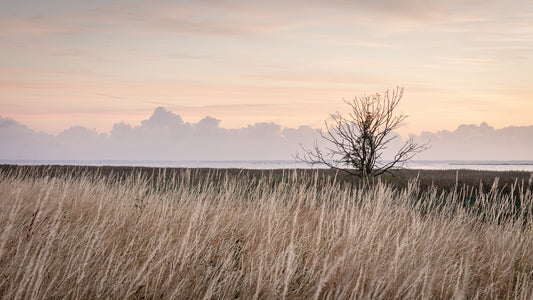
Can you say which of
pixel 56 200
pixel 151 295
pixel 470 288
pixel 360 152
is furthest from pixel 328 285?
pixel 360 152

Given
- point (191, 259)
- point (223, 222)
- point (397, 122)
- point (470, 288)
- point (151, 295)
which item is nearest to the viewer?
point (151, 295)

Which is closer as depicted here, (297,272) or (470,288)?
(297,272)

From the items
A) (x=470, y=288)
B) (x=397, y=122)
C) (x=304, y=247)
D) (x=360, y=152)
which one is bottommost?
(x=470, y=288)

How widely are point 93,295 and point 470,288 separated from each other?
4.50 m

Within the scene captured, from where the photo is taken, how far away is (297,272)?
483 cm

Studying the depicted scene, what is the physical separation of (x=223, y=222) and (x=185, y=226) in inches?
33.6

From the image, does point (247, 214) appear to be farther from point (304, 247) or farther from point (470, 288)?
point (470, 288)

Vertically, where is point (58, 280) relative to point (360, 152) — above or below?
below

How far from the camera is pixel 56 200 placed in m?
7.89

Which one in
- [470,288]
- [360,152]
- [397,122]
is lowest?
[470,288]

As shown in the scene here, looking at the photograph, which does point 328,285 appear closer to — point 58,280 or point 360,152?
point 58,280

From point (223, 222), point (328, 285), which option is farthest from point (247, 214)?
point (328, 285)

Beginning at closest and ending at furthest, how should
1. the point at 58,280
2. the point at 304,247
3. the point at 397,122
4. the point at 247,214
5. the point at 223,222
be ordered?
the point at 58,280, the point at 304,247, the point at 223,222, the point at 247,214, the point at 397,122

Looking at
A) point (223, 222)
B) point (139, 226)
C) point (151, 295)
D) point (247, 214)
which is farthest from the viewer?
point (247, 214)
